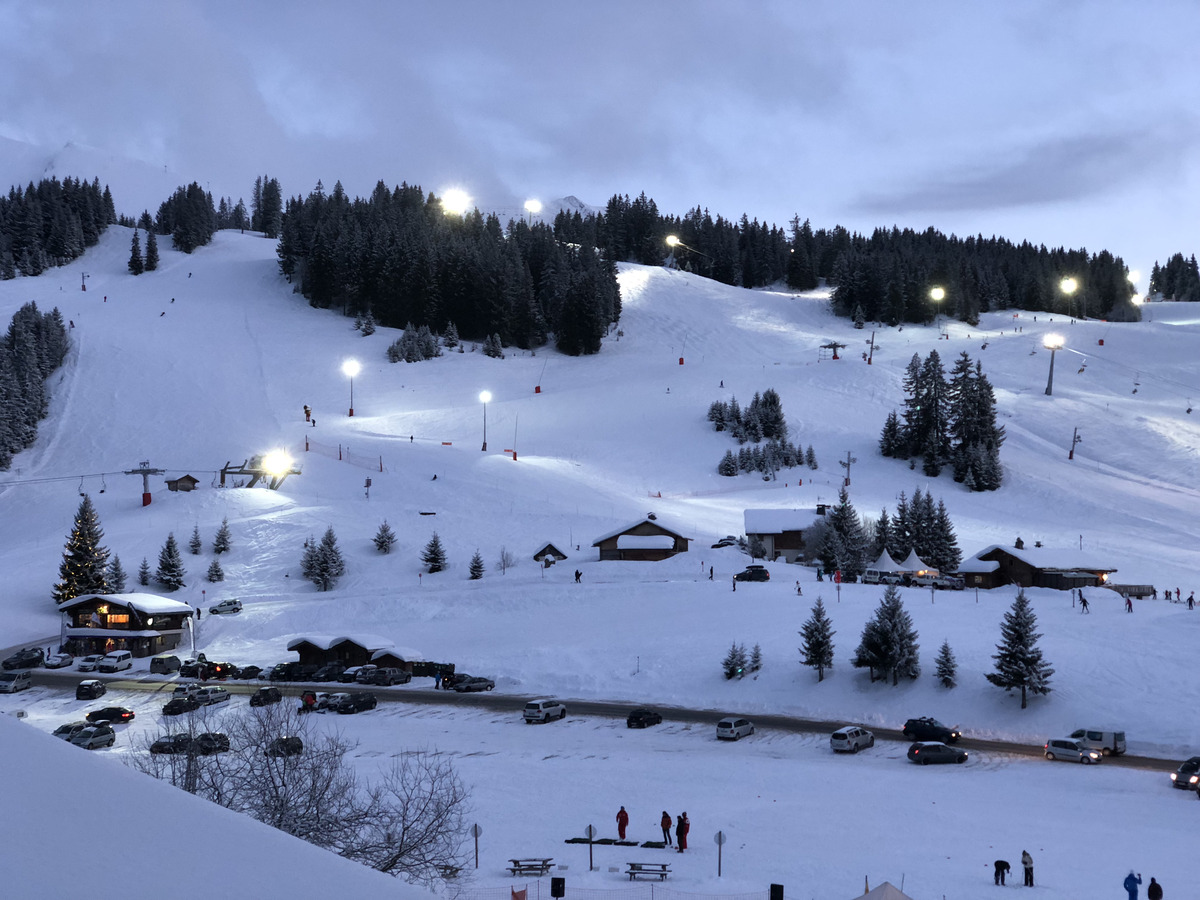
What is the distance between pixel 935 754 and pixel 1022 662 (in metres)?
7.30

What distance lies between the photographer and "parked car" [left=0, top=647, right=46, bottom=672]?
1911 inches

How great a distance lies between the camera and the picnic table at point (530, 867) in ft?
70.0

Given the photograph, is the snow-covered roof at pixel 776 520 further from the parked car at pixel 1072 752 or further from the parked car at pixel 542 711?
the parked car at pixel 1072 752

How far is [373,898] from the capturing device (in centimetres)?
385

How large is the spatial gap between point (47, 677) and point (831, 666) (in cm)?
3791

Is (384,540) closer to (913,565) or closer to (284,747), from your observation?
(913,565)

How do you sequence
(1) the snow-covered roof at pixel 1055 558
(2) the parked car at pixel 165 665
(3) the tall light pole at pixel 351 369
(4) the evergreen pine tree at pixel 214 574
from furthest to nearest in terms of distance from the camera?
(3) the tall light pole at pixel 351 369 → (4) the evergreen pine tree at pixel 214 574 → (1) the snow-covered roof at pixel 1055 558 → (2) the parked car at pixel 165 665

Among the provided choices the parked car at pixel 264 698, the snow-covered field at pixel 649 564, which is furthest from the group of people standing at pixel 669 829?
the parked car at pixel 264 698

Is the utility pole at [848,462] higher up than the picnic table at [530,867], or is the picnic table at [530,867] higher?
the utility pole at [848,462]

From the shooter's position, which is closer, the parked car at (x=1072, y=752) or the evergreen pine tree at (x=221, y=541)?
the parked car at (x=1072, y=752)

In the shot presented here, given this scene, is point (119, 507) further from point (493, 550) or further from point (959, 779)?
point (959, 779)

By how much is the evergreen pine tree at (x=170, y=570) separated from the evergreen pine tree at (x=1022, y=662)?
46864mm

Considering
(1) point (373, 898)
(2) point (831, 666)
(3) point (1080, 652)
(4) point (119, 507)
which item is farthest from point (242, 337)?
(1) point (373, 898)

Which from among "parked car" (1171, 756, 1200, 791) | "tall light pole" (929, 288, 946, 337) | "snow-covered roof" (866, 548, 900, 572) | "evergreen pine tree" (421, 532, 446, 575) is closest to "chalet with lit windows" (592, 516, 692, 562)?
"evergreen pine tree" (421, 532, 446, 575)
